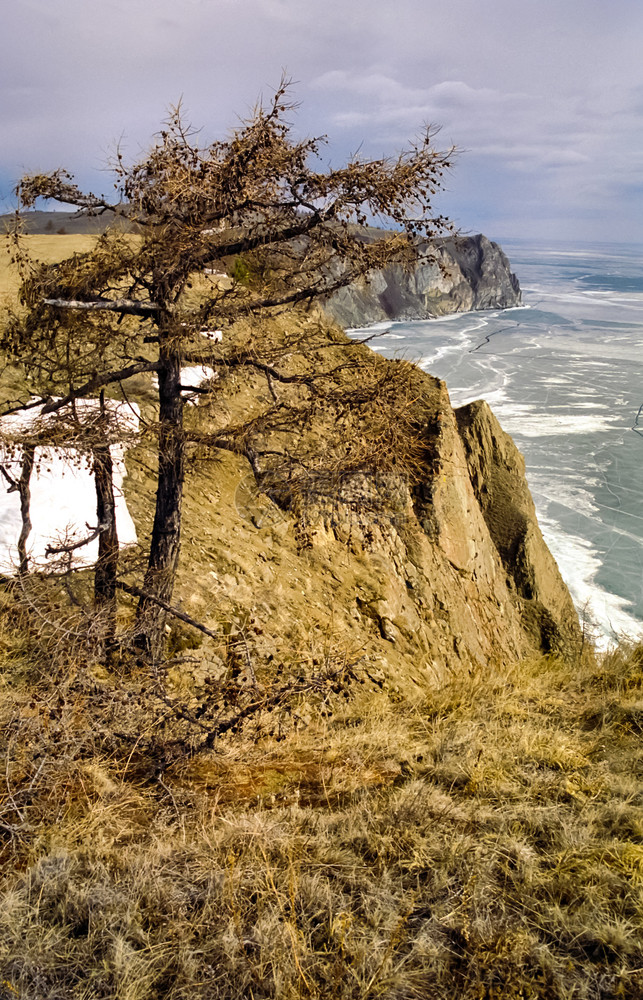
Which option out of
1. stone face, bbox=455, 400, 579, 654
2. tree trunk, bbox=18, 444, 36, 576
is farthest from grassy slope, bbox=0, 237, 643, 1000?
stone face, bbox=455, 400, 579, 654

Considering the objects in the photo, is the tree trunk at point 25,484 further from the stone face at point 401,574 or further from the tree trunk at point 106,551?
the stone face at point 401,574

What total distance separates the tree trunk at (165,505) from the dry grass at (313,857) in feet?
1.91

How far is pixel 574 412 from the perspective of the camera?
47.4 metres

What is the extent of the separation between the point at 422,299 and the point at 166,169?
111 metres

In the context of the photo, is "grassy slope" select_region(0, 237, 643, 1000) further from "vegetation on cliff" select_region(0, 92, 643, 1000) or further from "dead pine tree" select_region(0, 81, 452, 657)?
"dead pine tree" select_region(0, 81, 452, 657)

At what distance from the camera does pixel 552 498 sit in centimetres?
3234

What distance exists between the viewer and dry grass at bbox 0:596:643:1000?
106 inches

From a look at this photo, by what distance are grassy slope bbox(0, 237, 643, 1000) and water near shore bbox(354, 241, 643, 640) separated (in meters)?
3.68

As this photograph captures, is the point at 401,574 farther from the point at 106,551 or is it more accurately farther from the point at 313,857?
the point at 313,857

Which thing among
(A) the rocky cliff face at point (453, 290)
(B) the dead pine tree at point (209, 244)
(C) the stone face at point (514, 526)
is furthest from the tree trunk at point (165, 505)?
(A) the rocky cliff face at point (453, 290)

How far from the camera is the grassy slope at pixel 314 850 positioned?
271cm

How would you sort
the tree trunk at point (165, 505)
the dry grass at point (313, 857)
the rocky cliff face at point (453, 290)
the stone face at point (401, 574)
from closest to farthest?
1. the dry grass at point (313, 857)
2. the tree trunk at point (165, 505)
3. the stone face at point (401, 574)
4. the rocky cliff face at point (453, 290)

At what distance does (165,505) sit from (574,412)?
158ft

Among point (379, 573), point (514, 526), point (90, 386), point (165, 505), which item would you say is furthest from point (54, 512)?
point (514, 526)
